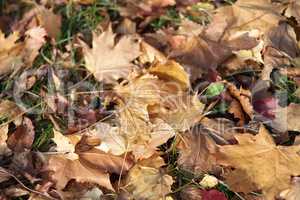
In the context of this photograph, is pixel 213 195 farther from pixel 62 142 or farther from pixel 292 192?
pixel 62 142

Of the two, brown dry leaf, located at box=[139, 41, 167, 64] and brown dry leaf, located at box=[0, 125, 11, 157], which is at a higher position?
brown dry leaf, located at box=[139, 41, 167, 64]

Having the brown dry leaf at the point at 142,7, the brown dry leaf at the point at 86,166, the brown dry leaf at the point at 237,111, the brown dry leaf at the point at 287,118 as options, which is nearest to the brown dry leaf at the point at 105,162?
the brown dry leaf at the point at 86,166

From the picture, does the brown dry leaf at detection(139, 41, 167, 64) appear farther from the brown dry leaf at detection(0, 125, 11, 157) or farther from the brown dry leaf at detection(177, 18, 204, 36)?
Result: the brown dry leaf at detection(0, 125, 11, 157)

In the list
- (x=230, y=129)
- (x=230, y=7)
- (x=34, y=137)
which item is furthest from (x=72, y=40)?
(x=230, y=129)

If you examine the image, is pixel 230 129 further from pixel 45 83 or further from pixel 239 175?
pixel 45 83

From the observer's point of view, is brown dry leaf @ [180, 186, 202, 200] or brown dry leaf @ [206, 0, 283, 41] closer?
brown dry leaf @ [180, 186, 202, 200]

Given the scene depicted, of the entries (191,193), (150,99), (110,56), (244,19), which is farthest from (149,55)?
(191,193)

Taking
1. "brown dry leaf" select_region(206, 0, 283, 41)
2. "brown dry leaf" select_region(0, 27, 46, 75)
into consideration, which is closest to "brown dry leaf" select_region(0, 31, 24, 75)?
"brown dry leaf" select_region(0, 27, 46, 75)
